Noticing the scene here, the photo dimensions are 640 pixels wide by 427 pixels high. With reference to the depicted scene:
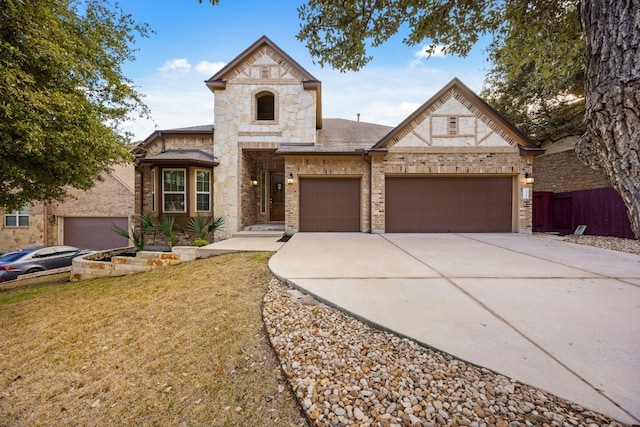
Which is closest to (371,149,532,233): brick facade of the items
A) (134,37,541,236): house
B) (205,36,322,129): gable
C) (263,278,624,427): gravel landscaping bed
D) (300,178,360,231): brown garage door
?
(134,37,541,236): house

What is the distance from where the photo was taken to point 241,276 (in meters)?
4.46

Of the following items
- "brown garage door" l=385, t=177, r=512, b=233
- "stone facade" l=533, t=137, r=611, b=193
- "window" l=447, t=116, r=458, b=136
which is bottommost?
"brown garage door" l=385, t=177, r=512, b=233

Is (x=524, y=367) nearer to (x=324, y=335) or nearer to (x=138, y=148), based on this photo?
(x=324, y=335)

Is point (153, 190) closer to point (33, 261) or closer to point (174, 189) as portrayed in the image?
point (174, 189)

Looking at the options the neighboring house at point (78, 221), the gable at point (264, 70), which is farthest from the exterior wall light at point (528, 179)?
the neighboring house at point (78, 221)

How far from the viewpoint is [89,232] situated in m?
14.6

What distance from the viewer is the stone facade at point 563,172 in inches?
471

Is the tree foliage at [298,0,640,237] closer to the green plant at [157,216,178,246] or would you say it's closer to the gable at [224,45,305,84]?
the gable at [224,45,305,84]

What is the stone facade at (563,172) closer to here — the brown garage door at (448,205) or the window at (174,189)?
the brown garage door at (448,205)

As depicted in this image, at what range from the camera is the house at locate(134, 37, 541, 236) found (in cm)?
888

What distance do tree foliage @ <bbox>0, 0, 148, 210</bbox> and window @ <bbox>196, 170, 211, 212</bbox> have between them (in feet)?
7.92

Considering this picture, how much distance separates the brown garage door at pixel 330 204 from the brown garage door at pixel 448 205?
122cm

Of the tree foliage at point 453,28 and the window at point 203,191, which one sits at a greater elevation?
the tree foliage at point 453,28

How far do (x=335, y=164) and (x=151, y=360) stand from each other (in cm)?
769
